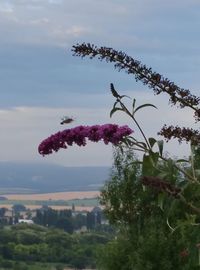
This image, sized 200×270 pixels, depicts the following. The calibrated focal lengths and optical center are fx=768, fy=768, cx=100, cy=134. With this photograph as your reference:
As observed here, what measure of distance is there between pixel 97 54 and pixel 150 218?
77.7 ft

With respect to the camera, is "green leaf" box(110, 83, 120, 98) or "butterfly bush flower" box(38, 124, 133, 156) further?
"butterfly bush flower" box(38, 124, 133, 156)

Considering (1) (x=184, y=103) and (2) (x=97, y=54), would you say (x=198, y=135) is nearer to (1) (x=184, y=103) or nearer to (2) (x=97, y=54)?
(1) (x=184, y=103)

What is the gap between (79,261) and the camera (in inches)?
2751

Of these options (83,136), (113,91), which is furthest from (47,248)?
(113,91)

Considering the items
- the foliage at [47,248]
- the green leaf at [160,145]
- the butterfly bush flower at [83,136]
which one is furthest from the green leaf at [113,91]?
the foliage at [47,248]

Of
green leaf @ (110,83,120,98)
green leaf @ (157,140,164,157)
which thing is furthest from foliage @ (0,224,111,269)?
green leaf @ (110,83,120,98)

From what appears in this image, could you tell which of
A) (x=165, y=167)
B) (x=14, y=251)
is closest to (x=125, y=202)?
(x=165, y=167)

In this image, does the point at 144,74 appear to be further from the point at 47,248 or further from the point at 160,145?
the point at 47,248

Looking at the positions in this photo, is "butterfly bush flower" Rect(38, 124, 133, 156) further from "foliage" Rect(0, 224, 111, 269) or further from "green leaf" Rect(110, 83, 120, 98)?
"foliage" Rect(0, 224, 111, 269)

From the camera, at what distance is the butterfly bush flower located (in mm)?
3484

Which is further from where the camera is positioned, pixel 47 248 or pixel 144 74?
pixel 47 248

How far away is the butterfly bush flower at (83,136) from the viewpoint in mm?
3484

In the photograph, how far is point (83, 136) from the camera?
3.59 m

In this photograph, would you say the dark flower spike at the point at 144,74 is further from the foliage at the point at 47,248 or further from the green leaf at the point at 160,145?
the foliage at the point at 47,248
